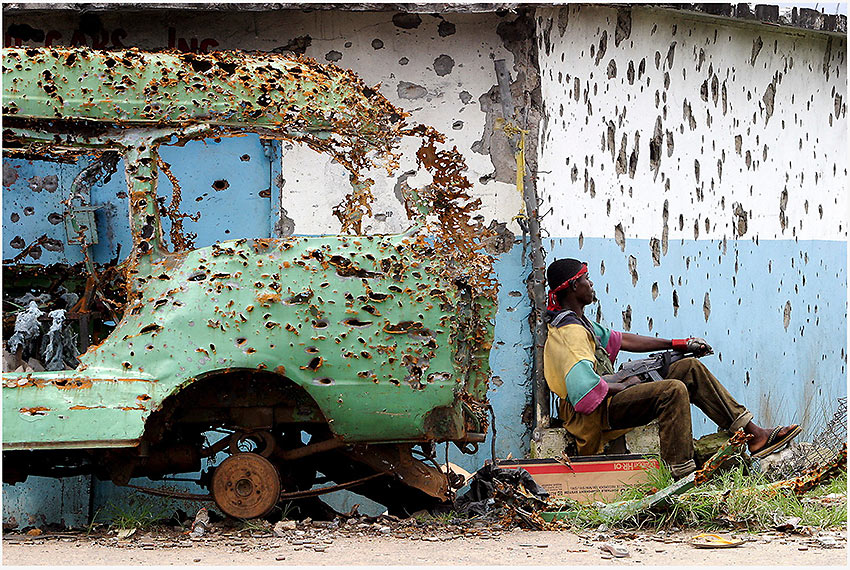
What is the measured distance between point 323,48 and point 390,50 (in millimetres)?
464

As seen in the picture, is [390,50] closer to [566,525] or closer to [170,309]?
[170,309]

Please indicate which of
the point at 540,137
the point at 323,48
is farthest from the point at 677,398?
the point at 323,48

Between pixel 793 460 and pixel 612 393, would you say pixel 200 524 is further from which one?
pixel 793 460

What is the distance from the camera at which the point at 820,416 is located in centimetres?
870

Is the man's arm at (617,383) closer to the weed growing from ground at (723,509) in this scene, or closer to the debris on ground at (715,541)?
the weed growing from ground at (723,509)

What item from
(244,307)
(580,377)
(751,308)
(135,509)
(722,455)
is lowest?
(135,509)

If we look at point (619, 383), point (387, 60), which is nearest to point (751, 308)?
point (619, 383)

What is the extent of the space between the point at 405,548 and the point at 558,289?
2.00 meters

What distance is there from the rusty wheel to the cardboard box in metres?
1.28

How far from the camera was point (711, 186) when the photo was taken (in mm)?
8297

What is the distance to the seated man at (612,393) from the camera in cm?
591

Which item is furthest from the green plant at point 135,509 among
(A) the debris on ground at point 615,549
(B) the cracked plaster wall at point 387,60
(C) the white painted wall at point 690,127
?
(C) the white painted wall at point 690,127

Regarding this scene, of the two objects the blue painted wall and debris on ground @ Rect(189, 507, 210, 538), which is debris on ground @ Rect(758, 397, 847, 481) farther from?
debris on ground @ Rect(189, 507, 210, 538)

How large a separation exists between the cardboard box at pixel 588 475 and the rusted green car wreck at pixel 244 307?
1.78 ft
